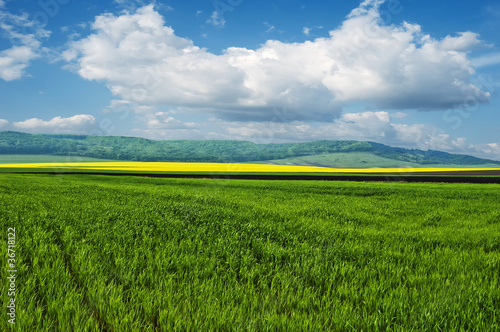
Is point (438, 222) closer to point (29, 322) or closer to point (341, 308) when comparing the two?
point (341, 308)

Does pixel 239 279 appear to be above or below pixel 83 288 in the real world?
below

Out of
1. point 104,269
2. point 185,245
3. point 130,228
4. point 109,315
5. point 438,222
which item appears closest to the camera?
point 109,315

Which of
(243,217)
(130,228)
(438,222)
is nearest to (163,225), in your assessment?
(130,228)

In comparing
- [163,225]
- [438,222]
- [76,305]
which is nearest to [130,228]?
[163,225]

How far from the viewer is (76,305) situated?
3695 mm

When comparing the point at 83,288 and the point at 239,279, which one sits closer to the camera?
the point at 83,288

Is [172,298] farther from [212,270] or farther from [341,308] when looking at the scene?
[341,308]

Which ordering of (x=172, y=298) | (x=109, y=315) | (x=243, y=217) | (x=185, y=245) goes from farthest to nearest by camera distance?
1. (x=243, y=217)
2. (x=185, y=245)
3. (x=172, y=298)
4. (x=109, y=315)

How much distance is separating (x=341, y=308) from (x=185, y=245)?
4052 millimetres

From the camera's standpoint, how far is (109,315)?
11.6ft

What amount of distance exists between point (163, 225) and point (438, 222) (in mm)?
12481

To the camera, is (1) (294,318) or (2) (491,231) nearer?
(1) (294,318)

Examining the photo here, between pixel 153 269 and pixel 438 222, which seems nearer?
pixel 153 269

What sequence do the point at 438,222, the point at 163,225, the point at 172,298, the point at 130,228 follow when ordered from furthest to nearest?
the point at 438,222, the point at 163,225, the point at 130,228, the point at 172,298
